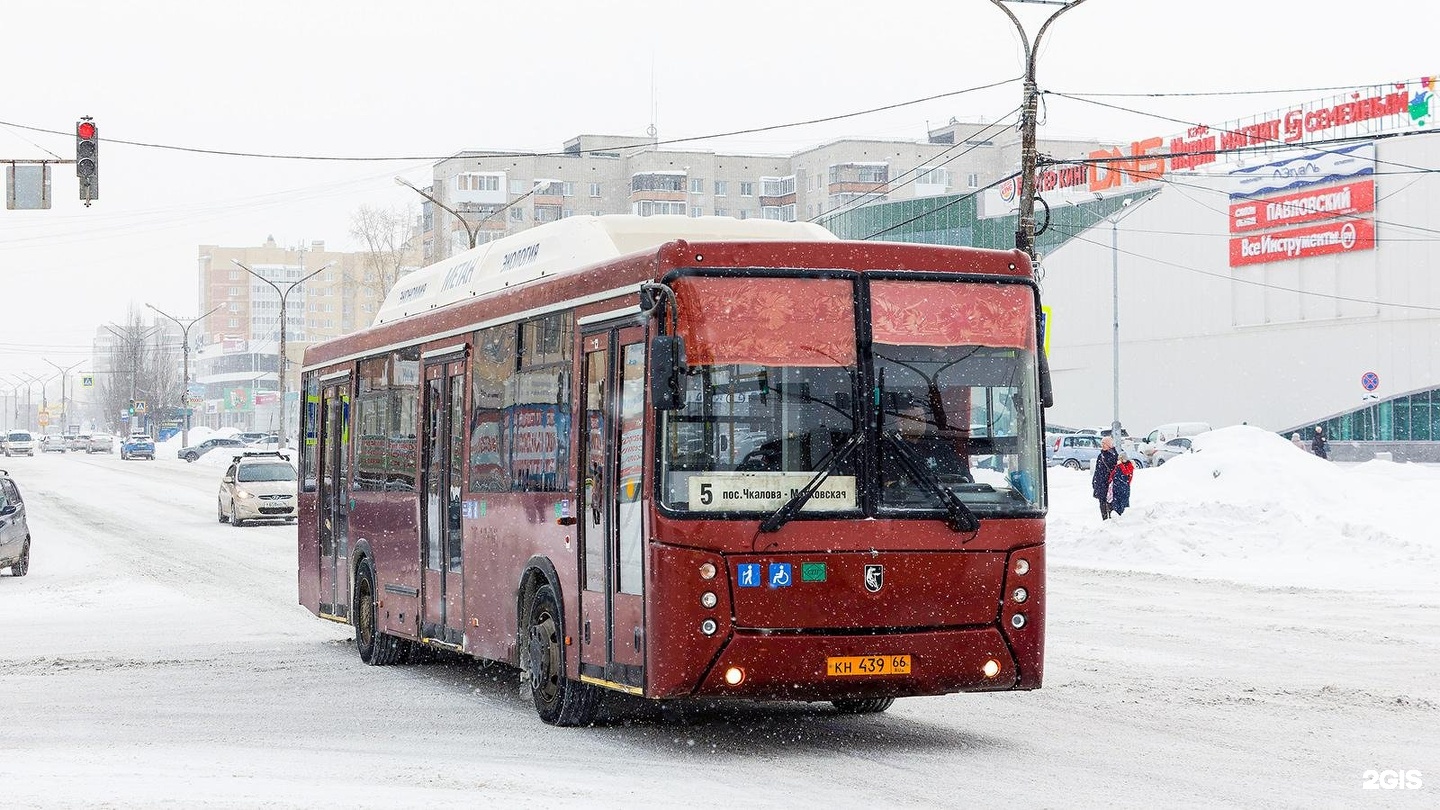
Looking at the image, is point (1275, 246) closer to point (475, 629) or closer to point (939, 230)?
point (939, 230)

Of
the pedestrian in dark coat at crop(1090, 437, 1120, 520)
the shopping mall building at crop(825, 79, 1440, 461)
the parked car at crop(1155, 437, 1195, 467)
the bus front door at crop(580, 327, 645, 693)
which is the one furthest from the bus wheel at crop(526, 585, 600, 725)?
the parked car at crop(1155, 437, 1195, 467)

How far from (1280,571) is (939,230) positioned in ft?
256

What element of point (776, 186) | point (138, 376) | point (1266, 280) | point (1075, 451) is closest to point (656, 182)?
point (776, 186)

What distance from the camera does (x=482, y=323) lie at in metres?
13.1

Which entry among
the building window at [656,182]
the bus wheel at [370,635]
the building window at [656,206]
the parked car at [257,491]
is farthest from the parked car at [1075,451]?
the building window at [656,182]

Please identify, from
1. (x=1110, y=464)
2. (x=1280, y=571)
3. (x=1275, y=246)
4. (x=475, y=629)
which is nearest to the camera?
(x=475, y=629)

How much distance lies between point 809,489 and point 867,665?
0.97 m

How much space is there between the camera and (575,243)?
1214 centimetres

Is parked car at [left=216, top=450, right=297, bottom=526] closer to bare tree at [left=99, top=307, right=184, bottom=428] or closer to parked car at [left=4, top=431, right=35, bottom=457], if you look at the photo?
parked car at [left=4, top=431, right=35, bottom=457]

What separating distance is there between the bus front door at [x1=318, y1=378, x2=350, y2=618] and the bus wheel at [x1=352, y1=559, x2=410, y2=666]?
0.43 metres

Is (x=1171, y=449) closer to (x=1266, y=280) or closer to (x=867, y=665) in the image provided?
(x=1266, y=280)

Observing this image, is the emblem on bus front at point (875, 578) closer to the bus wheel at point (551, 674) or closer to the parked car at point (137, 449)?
the bus wheel at point (551, 674)

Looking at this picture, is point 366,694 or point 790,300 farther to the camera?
point 366,694

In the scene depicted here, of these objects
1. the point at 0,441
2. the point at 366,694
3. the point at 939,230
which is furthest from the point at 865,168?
the point at 366,694
